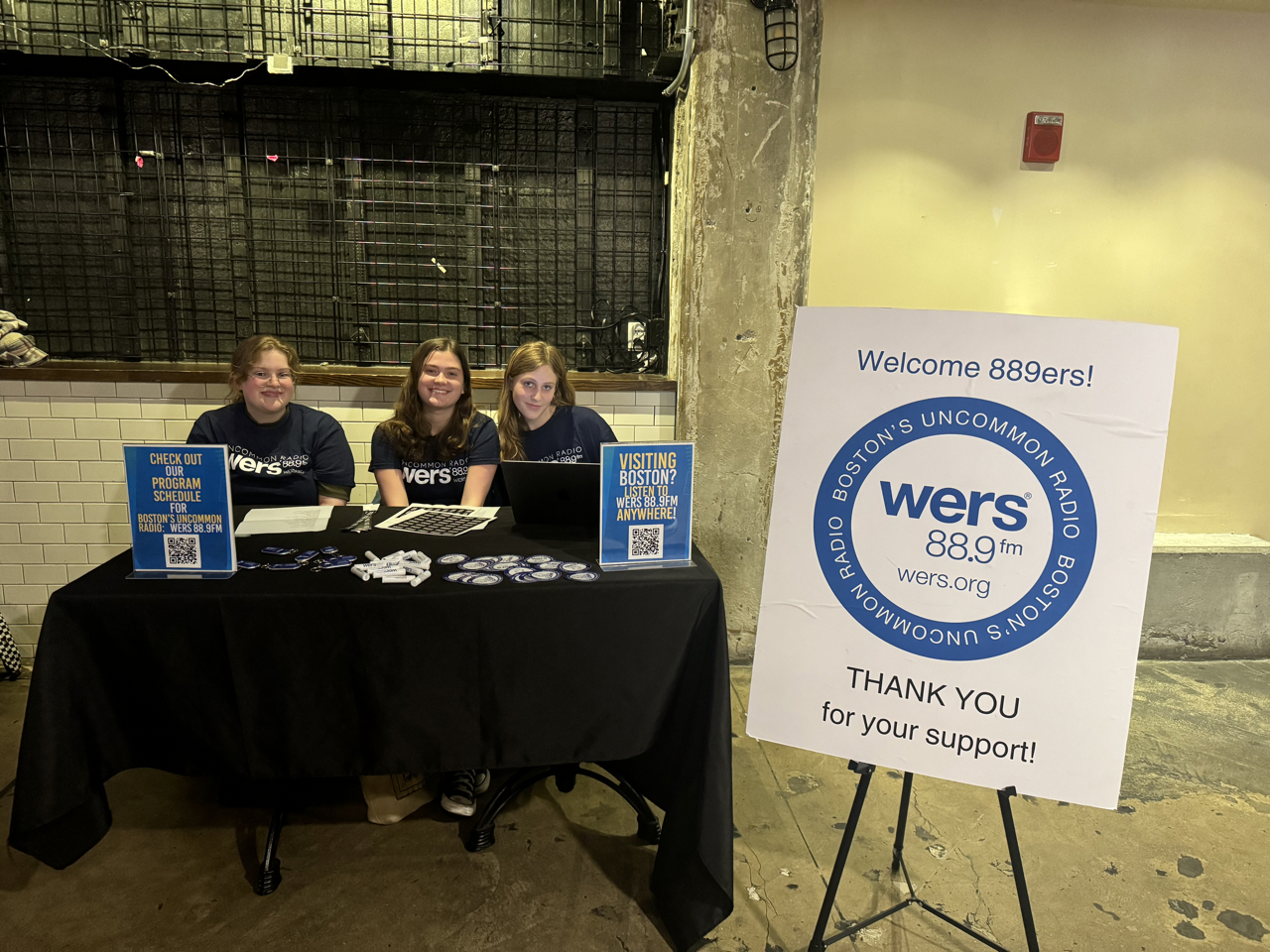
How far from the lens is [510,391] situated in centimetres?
270

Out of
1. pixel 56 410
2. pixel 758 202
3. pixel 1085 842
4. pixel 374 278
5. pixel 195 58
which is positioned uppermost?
pixel 195 58

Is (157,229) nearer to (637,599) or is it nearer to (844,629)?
(637,599)

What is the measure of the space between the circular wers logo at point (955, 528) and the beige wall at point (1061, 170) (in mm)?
1946

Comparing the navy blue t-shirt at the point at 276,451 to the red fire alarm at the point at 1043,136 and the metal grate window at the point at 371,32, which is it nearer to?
the metal grate window at the point at 371,32

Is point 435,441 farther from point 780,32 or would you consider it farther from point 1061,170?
point 1061,170

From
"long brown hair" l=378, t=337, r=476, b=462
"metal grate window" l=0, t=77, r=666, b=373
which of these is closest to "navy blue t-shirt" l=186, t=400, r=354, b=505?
"long brown hair" l=378, t=337, r=476, b=462

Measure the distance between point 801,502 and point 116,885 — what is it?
1.88 meters

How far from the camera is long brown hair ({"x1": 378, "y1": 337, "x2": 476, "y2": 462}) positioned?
267cm

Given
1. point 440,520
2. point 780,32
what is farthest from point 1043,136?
point 440,520

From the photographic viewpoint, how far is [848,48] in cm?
305

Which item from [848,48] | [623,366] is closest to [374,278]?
[623,366]

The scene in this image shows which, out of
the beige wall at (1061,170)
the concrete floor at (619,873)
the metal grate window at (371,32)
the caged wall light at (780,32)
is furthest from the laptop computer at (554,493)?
the metal grate window at (371,32)

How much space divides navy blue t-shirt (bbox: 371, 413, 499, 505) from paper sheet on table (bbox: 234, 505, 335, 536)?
0.46 meters

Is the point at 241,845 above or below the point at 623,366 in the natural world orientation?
below
